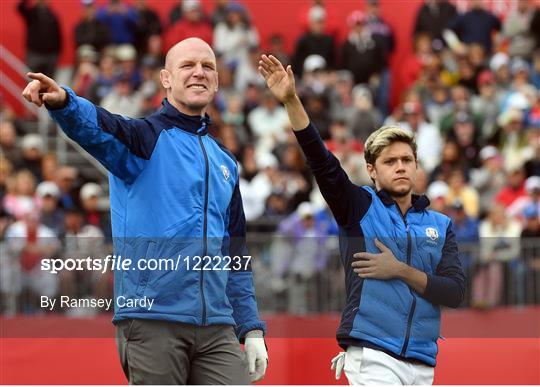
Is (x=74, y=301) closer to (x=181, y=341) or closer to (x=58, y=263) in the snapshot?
(x=58, y=263)

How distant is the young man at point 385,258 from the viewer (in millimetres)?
6652

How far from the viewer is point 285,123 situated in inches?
673

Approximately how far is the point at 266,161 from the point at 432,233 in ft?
29.0

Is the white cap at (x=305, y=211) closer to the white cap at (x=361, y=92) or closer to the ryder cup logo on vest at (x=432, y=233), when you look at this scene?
the white cap at (x=361, y=92)

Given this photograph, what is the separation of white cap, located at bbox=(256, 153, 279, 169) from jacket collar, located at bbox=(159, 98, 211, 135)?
8806 millimetres

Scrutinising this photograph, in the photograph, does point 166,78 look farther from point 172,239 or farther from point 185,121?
point 172,239

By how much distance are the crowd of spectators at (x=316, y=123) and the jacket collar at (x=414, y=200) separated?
3.69 m

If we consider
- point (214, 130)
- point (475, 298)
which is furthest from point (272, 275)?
point (214, 130)

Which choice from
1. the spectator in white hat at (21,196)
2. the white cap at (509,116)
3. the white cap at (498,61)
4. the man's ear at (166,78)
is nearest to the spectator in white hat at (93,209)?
the spectator in white hat at (21,196)

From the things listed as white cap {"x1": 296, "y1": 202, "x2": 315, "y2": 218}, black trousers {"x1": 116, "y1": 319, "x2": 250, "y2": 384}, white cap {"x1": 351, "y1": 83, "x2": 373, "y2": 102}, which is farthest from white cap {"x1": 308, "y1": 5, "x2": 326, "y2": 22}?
black trousers {"x1": 116, "y1": 319, "x2": 250, "y2": 384}

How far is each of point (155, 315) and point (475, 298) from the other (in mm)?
6570

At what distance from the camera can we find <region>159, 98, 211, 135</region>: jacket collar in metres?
6.67

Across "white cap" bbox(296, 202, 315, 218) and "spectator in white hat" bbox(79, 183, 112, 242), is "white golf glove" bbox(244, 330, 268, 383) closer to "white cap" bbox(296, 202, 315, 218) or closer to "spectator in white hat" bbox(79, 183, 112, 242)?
"white cap" bbox(296, 202, 315, 218)

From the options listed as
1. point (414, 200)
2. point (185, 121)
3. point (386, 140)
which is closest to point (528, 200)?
point (414, 200)
